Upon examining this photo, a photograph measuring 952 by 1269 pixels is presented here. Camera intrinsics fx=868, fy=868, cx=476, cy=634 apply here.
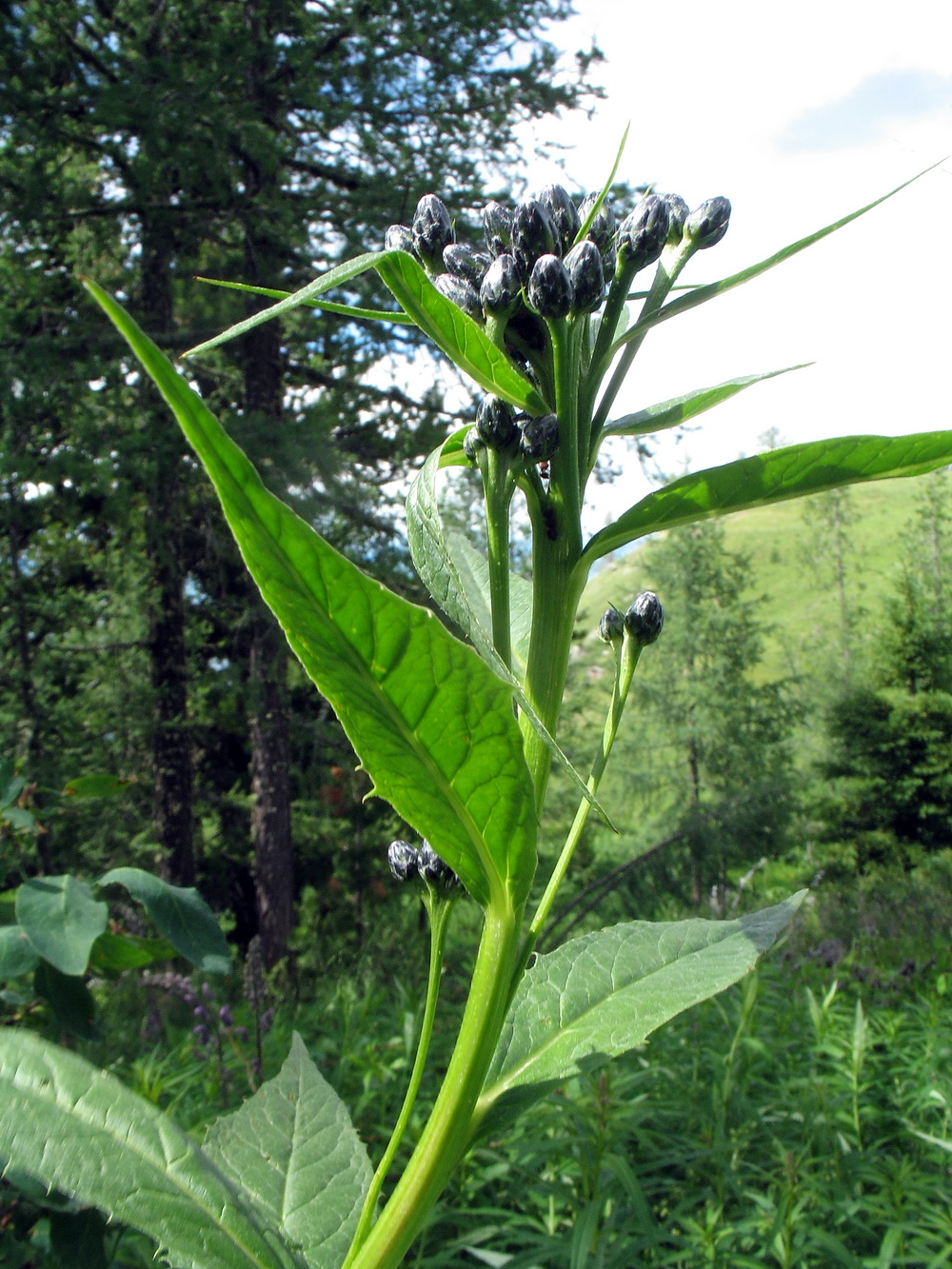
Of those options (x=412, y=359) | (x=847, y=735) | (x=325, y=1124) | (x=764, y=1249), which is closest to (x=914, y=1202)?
(x=764, y=1249)

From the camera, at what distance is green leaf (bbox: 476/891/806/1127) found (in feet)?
3.13

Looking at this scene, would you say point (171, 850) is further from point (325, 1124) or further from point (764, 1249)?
point (325, 1124)

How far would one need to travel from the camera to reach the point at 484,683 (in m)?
0.71

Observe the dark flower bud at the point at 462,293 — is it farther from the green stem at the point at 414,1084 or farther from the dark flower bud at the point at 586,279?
the green stem at the point at 414,1084

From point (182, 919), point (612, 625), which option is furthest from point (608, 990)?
point (182, 919)

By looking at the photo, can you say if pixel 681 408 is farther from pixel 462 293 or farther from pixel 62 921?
pixel 62 921

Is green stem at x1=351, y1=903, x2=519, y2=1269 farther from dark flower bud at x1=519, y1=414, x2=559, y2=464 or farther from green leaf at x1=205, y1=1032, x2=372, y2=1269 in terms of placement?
dark flower bud at x1=519, y1=414, x2=559, y2=464

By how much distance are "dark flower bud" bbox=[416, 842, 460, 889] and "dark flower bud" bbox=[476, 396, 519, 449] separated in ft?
1.54

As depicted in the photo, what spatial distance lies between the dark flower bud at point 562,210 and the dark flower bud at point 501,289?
0.13m

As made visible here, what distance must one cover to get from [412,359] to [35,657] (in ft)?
19.5

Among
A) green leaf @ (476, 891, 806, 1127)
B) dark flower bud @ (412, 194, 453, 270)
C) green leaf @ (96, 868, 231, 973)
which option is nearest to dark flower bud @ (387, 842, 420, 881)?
green leaf @ (476, 891, 806, 1127)

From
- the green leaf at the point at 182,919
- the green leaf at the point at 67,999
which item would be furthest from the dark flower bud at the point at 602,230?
the green leaf at the point at 67,999

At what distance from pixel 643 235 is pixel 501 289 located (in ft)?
0.66

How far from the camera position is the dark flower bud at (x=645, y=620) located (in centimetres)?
109
